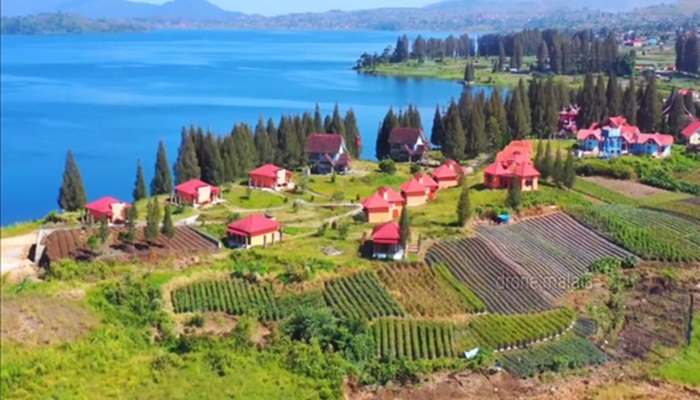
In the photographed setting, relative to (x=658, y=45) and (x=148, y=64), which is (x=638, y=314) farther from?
(x=148, y=64)

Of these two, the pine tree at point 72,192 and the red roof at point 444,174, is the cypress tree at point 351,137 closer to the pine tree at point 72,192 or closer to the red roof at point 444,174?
the red roof at point 444,174

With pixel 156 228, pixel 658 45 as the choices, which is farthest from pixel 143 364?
pixel 658 45

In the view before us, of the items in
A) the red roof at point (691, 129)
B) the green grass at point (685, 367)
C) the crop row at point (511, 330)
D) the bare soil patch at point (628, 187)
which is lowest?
the green grass at point (685, 367)

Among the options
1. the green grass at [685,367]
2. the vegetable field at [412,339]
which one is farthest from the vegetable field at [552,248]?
the vegetable field at [412,339]

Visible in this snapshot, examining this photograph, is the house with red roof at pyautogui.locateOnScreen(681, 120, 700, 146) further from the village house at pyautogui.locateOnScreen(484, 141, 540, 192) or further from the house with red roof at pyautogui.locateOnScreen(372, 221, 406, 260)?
the house with red roof at pyautogui.locateOnScreen(372, 221, 406, 260)

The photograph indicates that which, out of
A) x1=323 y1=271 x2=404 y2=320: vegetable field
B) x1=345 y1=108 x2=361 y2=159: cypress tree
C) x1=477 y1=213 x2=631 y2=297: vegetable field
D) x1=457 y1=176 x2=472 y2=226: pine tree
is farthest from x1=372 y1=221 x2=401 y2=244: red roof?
x1=345 y1=108 x2=361 y2=159: cypress tree

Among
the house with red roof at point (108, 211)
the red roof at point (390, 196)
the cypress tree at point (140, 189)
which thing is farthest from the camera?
the cypress tree at point (140, 189)
